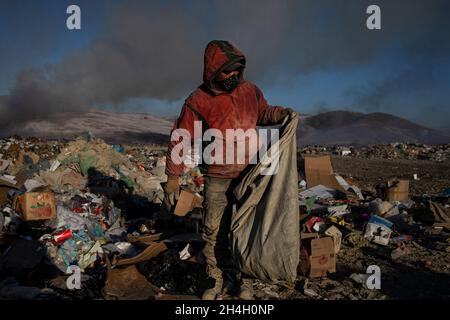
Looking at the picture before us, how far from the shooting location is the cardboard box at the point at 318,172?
22.7 feet

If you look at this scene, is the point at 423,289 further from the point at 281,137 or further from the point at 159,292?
the point at 159,292

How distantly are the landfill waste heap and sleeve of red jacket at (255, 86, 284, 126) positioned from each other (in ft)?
3.87

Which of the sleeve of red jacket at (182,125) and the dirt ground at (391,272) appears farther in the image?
the dirt ground at (391,272)

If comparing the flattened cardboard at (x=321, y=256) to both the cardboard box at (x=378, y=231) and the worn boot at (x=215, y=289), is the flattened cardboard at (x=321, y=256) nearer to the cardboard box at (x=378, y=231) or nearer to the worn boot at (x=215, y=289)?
the worn boot at (x=215, y=289)

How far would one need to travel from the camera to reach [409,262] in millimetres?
3732

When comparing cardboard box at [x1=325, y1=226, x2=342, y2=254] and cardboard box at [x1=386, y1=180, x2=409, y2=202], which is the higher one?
cardboard box at [x1=386, y1=180, x2=409, y2=202]

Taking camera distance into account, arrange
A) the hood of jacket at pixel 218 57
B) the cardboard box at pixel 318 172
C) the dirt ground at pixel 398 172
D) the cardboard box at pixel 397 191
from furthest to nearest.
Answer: the dirt ground at pixel 398 172
the cardboard box at pixel 318 172
the cardboard box at pixel 397 191
the hood of jacket at pixel 218 57

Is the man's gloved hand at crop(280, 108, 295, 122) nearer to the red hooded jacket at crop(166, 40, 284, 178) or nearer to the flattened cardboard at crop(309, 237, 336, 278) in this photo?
the red hooded jacket at crop(166, 40, 284, 178)

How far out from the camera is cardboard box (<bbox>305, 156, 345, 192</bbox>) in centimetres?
691

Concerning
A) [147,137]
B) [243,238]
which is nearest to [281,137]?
[243,238]

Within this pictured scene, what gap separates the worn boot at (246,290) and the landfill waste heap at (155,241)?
14cm

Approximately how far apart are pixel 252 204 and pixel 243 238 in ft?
0.82

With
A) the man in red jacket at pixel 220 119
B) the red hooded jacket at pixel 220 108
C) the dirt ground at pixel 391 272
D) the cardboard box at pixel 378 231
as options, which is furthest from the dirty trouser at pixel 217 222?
the cardboard box at pixel 378 231

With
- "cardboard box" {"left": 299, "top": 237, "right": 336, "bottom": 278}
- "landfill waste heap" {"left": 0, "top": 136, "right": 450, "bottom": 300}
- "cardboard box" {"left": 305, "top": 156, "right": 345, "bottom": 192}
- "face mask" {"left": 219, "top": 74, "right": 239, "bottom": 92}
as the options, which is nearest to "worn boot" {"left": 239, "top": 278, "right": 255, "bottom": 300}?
"landfill waste heap" {"left": 0, "top": 136, "right": 450, "bottom": 300}
